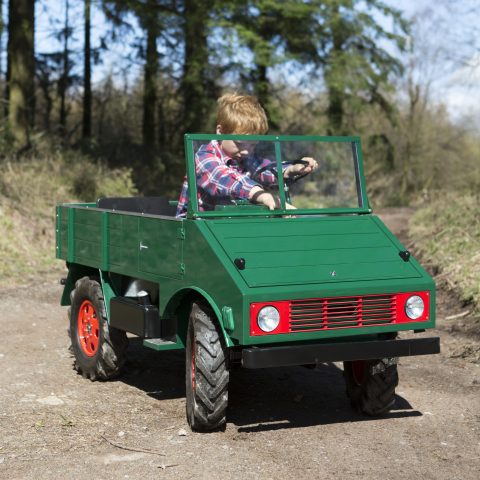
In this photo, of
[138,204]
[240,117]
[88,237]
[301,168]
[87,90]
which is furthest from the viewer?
[87,90]

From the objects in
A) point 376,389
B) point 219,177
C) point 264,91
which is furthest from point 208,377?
point 264,91

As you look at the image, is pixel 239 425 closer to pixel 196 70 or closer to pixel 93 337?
pixel 93 337

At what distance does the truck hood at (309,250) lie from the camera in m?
5.44

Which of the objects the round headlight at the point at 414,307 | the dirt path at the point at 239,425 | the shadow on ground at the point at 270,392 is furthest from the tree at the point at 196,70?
the round headlight at the point at 414,307

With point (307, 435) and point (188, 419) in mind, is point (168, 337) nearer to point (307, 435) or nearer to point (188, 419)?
point (188, 419)

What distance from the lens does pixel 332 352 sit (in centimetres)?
538

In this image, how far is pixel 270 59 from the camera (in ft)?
75.8

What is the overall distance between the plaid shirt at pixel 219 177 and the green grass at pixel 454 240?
177 inches

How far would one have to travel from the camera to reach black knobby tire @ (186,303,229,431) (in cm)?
550

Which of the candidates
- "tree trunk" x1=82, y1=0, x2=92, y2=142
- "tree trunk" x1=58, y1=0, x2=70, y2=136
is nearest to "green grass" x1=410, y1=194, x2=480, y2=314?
"tree trunk" x1=58, y1=0, x2=70, y2=136

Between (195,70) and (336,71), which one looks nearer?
(195,70)

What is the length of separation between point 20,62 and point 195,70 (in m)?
5.54

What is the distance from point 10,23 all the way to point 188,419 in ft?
49.8

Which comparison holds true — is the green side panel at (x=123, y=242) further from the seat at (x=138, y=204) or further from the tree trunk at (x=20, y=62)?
the tree trunk at (x=20, y=62)
